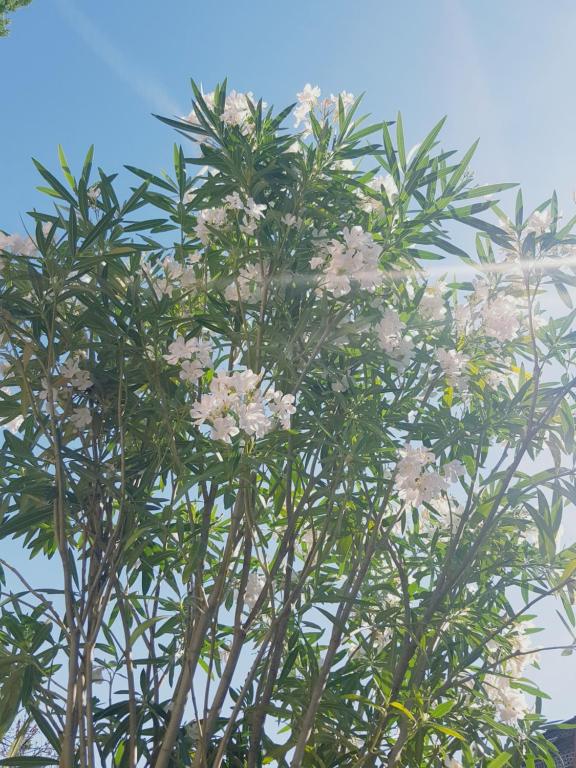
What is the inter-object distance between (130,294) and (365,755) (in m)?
1.49

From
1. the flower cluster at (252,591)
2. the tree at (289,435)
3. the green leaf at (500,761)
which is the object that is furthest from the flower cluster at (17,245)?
the green leaf at (500,761)

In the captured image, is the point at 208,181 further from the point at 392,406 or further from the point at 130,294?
the point at 392,406

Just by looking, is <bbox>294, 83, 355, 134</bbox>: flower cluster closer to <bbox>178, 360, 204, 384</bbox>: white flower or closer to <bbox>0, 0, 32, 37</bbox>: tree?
<bbox>178, 360, 204, 384</bbox>: white flower

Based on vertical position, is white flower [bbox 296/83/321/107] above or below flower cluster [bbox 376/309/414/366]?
above

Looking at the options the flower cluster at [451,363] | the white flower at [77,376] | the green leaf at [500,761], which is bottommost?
the green leaf at [500,761]

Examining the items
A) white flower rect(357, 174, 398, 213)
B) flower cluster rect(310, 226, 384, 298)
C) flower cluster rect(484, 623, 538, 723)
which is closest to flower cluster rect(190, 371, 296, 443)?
flower cluster rect(310, 226, 384, 298)

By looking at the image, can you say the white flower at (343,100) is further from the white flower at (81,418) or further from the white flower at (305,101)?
the white flower at (81,418)

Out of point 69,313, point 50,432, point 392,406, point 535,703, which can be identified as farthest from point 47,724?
point 535,703

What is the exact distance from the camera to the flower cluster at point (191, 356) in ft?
7.04

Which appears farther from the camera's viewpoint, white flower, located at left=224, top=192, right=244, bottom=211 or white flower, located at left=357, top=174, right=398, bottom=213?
white flower, located at left=357, top=174, right=398, bottom=213

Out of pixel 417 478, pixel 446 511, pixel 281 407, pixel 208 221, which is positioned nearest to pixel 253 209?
pixel 208 221

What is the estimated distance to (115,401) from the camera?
2.52 meters

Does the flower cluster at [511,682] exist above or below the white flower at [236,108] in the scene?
below

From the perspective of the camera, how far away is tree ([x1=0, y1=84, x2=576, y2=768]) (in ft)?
7.60
